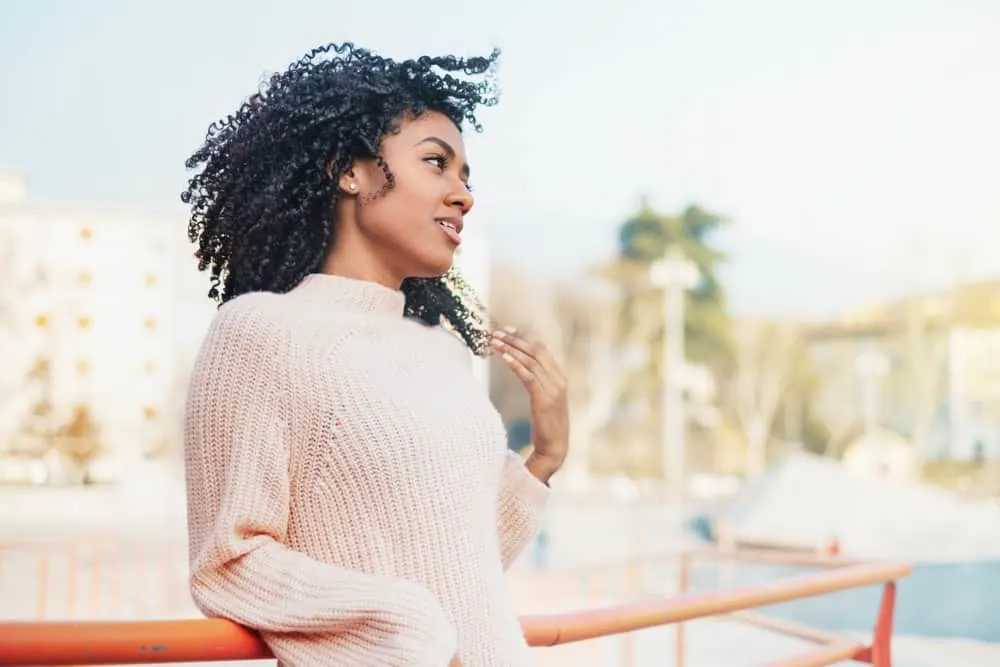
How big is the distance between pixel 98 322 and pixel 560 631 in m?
15.2

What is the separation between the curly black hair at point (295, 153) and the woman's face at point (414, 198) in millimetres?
13

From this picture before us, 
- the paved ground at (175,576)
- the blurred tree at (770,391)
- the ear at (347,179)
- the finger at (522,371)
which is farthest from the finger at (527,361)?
the blurred tree at (770,391)

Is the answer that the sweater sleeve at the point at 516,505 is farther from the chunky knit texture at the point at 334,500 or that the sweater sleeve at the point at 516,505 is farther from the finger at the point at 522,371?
the chunky knit texture at the point at 334,500

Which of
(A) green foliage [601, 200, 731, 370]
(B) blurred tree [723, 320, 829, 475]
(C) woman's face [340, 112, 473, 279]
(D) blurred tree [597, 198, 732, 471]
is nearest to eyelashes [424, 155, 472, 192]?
(C) woman's face [340, 112, 473, 279]

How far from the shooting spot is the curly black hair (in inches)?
50.1

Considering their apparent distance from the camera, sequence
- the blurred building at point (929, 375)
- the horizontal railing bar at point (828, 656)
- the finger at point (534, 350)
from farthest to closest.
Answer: the blurred building at point (929, 375), the horizontal railing bar at point (828, 656), the finger at point (534, 350)

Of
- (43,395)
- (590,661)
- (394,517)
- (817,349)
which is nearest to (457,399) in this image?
(394,517)

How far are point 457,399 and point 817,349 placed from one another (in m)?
46.9

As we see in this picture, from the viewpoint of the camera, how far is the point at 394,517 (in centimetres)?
112

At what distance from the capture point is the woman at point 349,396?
1084 millimetres

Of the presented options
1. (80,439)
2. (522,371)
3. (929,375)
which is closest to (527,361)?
(522,371)

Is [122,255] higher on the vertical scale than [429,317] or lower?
higher

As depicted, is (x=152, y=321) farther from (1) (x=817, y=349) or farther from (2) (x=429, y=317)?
(1) (x=817, y=349)

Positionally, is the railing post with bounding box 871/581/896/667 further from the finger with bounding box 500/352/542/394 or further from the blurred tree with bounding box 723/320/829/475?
the blurred tree with bounding box 723/320/829/475
